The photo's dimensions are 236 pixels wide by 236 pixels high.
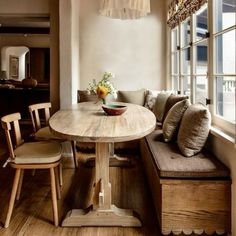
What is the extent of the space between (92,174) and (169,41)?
3.21 m

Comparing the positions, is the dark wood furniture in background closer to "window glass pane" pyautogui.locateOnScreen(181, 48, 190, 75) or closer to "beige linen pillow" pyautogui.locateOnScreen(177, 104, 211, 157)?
"window glass pane" pyautogui.locateOnScreen(181, 48, 190, 75)

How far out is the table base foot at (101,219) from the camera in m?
2.48

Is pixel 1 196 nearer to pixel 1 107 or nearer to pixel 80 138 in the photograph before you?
pixel 80 138

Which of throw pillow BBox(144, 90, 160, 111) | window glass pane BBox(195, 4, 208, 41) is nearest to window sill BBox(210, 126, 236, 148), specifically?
window glass pane BBox(195, 4, 208, 41)

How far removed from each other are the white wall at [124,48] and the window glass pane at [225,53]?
3.26 metres

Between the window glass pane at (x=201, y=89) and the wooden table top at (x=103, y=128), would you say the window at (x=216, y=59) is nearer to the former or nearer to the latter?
the window glass pane at (x=201, y=89)

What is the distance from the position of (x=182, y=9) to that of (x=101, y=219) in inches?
121

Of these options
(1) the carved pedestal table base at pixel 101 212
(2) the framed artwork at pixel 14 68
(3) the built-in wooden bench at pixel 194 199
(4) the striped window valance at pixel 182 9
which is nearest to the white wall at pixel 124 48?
(4) the striped window valance at pixel 182 9

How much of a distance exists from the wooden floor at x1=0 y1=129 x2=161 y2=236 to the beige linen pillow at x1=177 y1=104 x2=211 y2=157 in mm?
652

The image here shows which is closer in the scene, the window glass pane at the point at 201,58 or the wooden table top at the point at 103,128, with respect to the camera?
the wooden table top at the point at 103,128

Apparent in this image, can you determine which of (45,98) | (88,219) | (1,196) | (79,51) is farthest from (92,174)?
(45,98)

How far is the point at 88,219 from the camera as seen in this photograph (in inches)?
98.0

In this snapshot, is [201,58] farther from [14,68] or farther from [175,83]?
[14,68]

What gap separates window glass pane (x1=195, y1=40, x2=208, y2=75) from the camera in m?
3.45
